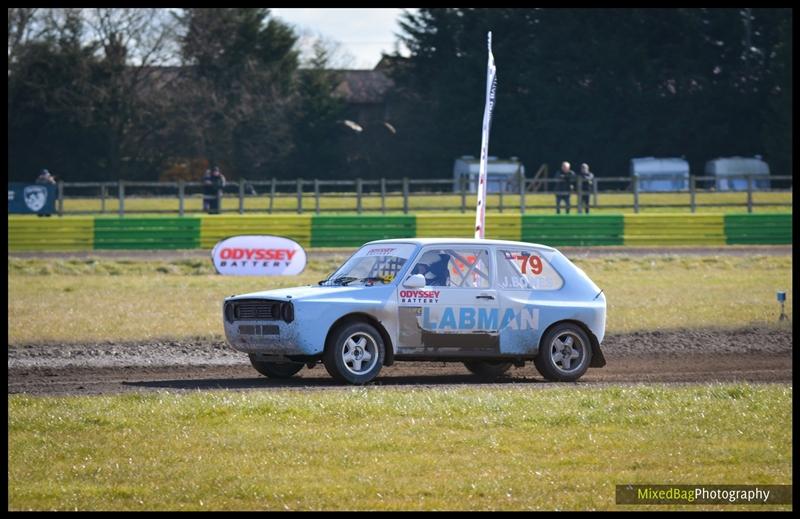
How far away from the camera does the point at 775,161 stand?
218 ft

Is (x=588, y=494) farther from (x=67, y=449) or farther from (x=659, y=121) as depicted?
(x=659, y=121)

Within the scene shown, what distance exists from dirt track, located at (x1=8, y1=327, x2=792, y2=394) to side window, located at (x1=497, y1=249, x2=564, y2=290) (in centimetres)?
99

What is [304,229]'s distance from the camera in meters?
33.4

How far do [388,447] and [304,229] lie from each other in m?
24.1

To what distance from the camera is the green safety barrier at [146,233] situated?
3262 centimetres

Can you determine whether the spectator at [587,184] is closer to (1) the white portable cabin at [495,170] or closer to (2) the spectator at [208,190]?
(2) the spectator at [208,190]

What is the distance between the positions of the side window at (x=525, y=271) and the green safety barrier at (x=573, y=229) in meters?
18.6

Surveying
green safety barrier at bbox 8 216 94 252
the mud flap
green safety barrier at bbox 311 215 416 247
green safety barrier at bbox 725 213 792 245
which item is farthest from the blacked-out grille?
green safety barrier at bbox 725 213 792 245

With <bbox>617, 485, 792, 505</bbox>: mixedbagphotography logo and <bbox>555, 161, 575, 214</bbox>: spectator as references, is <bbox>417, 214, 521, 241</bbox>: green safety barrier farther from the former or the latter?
<bbox>617, 485, 792, 505</bbox>: mixedbagphotography logo

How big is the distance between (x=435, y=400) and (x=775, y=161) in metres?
58.3

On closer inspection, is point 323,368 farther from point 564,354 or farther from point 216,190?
point 216,190

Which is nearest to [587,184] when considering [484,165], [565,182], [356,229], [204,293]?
[565,182]

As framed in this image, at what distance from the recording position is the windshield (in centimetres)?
1326

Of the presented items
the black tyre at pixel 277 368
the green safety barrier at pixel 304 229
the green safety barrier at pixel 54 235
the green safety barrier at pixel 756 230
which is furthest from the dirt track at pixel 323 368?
the green safety barrier at pixel 54 235
